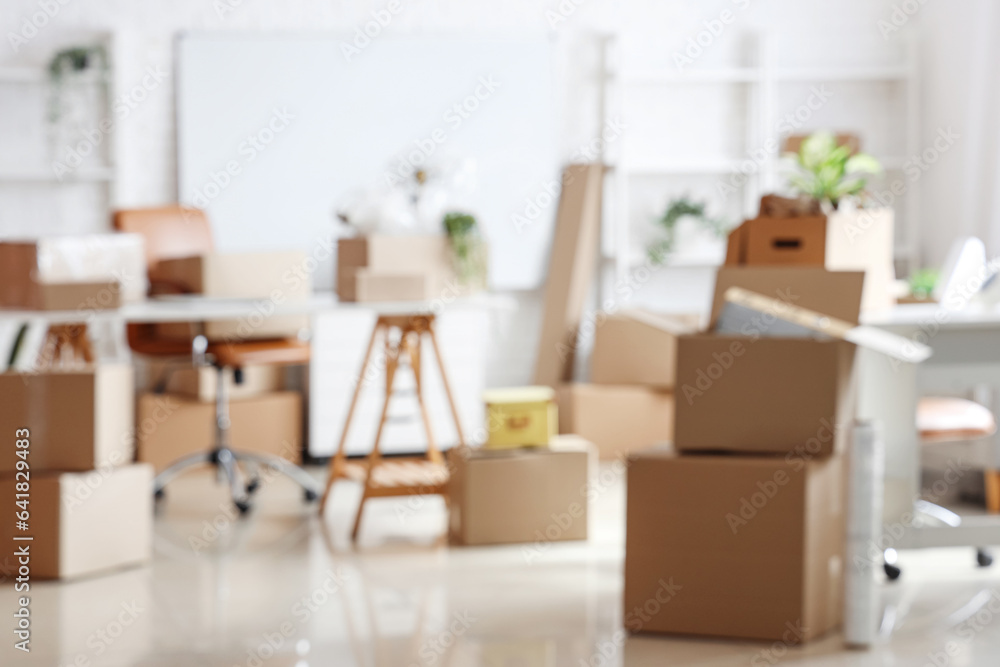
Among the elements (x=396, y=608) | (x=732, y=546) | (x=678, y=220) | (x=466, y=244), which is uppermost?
(x=678, y=220)

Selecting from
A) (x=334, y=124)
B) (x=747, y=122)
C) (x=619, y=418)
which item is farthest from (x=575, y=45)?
(x=619, y=418)

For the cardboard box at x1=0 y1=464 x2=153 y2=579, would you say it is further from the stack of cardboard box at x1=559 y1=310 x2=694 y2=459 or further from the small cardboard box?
the stack of cardboard box at x1=559 y1=310 x2=694 y2=459

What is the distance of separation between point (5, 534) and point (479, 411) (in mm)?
2397

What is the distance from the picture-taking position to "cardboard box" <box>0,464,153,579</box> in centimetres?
318

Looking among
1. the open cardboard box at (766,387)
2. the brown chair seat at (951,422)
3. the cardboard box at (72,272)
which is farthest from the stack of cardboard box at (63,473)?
the brown chair seat at (951,422)

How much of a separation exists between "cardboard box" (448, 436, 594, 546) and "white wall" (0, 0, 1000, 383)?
2066mm

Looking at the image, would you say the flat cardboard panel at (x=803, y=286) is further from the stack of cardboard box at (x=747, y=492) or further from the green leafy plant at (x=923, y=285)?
the green leafy plant at (x=923, y=285)

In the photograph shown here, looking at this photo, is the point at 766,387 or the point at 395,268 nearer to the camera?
the point at 766,387

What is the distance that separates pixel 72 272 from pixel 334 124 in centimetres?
200

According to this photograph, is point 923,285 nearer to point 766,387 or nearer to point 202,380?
point 766,387

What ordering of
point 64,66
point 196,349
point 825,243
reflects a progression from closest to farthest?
point 825,243
point 196,349
point 64,66

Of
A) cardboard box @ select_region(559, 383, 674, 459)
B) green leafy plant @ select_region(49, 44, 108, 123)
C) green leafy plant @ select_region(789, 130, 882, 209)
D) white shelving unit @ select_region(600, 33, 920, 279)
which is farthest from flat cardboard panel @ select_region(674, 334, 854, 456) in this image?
green leafy plant @ select_region(49, 44, 108, 123)

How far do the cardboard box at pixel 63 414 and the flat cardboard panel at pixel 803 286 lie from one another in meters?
1.72

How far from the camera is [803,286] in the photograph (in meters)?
3.02
